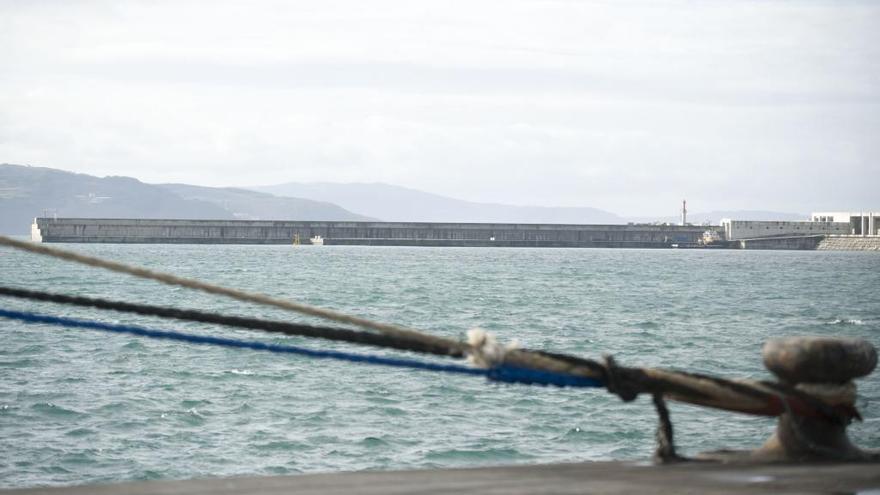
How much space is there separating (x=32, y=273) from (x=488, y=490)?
80.4 metres

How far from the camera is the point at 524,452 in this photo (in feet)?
57.8

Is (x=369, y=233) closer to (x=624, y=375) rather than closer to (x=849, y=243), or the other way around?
(x=849, y=243)

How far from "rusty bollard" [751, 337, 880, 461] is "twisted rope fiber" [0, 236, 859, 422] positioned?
0.07 meters

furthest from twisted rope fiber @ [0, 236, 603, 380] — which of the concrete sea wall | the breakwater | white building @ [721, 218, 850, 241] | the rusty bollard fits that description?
white building @ [721, 218, 850, 241]

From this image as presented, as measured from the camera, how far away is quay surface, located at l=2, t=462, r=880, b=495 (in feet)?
16.7

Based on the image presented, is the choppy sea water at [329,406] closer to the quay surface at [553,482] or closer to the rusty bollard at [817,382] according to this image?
the rusty bollard at [817,382]

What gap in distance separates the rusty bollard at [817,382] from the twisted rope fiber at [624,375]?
0.25 feet

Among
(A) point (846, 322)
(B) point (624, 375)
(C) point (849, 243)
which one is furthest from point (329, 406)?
(C) point (849, 243)

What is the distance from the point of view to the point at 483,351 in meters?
5.33

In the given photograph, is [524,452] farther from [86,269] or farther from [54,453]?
[86,269]

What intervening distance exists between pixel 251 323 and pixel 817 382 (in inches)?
115

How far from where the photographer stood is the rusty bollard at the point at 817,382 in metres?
6.17

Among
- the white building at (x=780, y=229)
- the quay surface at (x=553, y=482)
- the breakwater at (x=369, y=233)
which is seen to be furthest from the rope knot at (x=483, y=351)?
the white building at (x=780, y=229)

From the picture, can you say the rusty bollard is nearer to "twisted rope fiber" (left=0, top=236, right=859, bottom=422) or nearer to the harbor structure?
"twisted rope fiber" (left=0, top=236, right=859, bottom=422)
